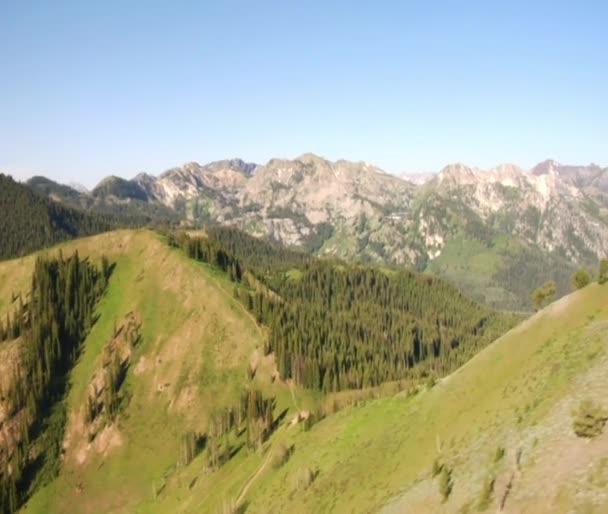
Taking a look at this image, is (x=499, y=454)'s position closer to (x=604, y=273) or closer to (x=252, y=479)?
(x=604, y=273)

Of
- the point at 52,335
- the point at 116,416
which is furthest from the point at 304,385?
the point at 52,335

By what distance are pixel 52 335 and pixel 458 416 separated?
479 ft

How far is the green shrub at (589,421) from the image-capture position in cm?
5644

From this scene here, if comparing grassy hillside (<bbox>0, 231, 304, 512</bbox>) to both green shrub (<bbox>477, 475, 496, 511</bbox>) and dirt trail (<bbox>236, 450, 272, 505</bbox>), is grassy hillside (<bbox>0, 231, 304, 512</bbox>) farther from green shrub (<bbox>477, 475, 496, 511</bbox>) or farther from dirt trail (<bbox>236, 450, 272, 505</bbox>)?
green shrub (<bbox>477, 475, 496, 511</bbox>)

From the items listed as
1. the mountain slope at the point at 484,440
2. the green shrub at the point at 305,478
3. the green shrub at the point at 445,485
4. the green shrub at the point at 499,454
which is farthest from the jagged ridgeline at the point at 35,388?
the green shrub at the point at 499,454

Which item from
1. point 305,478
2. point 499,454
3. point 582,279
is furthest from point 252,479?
point 582,279

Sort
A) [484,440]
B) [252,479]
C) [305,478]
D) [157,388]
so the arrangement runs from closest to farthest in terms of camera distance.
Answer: [484,440] → [305,478] → [252,479] → [157,388]

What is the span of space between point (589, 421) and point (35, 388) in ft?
521

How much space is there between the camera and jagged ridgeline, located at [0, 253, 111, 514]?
14900 cm

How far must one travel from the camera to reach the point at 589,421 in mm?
56812

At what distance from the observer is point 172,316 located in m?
192

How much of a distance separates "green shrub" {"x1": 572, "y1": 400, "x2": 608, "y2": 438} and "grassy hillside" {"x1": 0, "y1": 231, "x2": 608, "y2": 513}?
934mm

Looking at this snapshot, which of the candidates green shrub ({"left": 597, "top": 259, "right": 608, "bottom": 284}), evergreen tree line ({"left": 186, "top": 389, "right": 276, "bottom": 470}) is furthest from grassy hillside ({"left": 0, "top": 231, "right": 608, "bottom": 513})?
evergreen tree line ({"left": 186, "top": 389, "right": 276, "bottom": 470})

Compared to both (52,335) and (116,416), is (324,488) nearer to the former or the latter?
(116,416)
